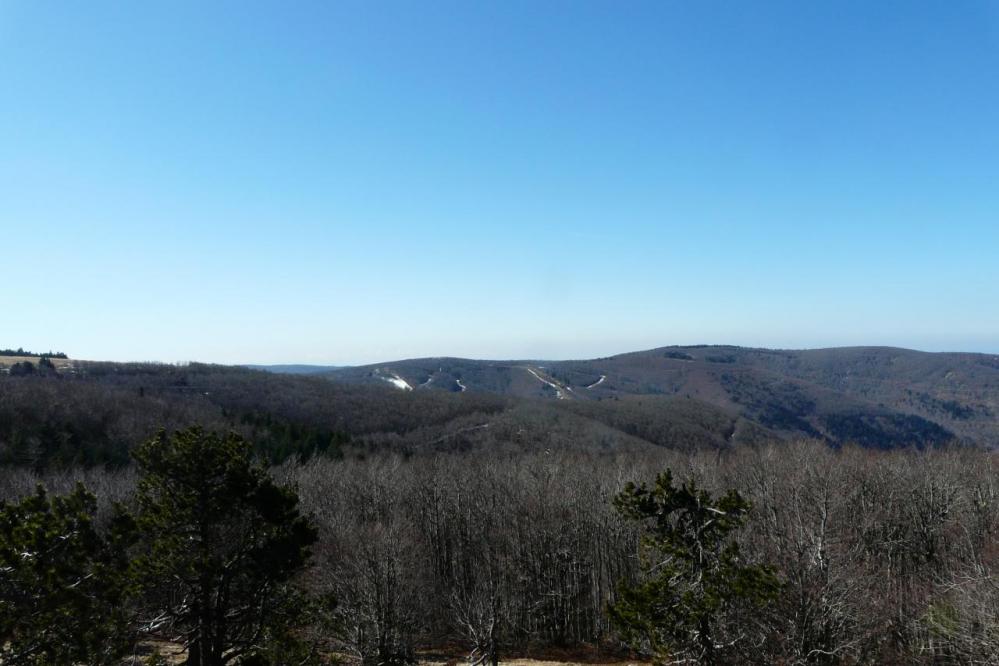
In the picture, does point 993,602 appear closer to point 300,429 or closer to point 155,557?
point 155,557

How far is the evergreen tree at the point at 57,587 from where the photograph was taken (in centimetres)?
1034

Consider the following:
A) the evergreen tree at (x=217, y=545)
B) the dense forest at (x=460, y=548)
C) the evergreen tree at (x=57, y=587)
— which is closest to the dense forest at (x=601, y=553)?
the dense forest at (x=460, y=548)

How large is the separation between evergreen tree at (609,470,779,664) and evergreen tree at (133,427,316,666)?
8414mm

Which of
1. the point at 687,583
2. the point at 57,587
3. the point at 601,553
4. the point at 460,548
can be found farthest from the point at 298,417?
the point at 687,583

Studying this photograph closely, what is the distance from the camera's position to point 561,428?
112625 mm

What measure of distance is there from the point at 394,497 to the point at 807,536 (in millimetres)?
32253

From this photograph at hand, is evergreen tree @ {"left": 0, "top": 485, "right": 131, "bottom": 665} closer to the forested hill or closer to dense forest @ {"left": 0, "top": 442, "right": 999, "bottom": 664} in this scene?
dense forest @ {"left": 0, "top": 442, "right": 999, "bottom": 664}

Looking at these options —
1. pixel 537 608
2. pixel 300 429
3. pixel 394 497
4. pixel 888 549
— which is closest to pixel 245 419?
pixel 300 429

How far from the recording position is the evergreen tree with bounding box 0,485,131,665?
10336mm

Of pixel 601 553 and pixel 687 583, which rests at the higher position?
pixel 687 583

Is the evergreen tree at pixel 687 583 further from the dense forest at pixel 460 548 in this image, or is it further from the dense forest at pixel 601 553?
the dense forest at pixel 601 553

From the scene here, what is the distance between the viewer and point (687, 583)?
14.3m

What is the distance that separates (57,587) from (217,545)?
4.68 metres

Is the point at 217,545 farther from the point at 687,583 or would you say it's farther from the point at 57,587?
the point at 687,583
